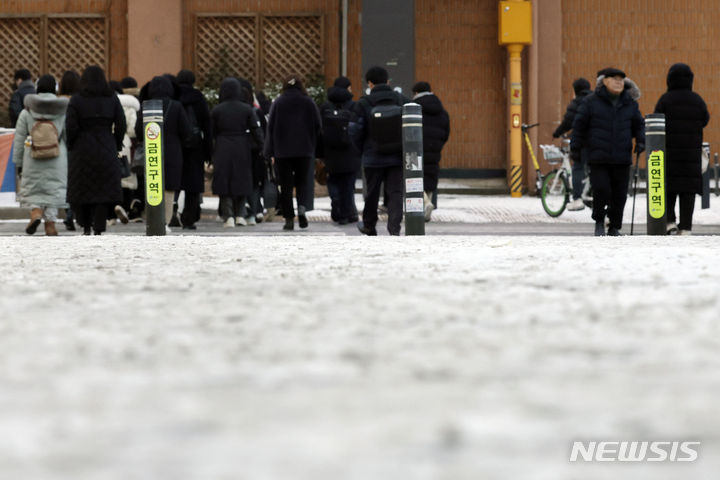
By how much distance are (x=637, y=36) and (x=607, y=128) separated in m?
10.1

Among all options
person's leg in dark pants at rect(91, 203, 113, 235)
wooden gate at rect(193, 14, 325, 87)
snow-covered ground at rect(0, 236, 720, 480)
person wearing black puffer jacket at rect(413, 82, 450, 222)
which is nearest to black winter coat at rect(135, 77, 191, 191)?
person's leg in dark pants at rect(91, 203, 113, 235)

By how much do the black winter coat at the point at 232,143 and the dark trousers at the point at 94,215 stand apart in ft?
6.13

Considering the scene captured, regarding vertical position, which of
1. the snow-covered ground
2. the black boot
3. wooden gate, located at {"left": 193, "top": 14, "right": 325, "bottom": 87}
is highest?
wooden gate, located at {"left": 193, "top": 14, "right": 325, "bottom": 87}

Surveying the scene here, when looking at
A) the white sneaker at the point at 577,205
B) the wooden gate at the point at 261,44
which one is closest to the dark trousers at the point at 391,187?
the white sneaker at the point at 577,205

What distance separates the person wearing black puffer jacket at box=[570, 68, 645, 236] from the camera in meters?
10.1

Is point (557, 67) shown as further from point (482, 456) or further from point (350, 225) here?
point (482, 456)

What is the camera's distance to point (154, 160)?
1031cm

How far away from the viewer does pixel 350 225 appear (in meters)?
13.2

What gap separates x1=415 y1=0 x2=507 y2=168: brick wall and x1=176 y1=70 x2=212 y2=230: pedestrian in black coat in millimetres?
7748

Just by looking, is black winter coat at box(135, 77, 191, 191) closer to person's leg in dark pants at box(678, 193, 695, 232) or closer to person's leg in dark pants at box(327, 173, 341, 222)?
person's leg in dark pants at box(327, 173, 341, 222)

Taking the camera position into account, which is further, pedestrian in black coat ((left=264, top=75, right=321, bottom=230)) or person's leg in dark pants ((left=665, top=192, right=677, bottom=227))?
pedestrian in black coat ((left=264, top=75, right=321, bottom=230))

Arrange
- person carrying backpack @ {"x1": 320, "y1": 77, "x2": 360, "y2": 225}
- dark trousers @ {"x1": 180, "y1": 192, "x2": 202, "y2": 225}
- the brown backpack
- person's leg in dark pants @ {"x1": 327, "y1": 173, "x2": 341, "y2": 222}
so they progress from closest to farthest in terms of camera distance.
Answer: the brown backpack, dark trousers @ {"x1": 180, "y1": 192, "x2": 202, "y2": 225}, person carrying backpack @ {"x1": 320, "y1": 77, "x2": 360, "y2": 225}, person's leg in dark pants @ {"x1": 327, "y1": 173, "x2": 341, "y2": 222}

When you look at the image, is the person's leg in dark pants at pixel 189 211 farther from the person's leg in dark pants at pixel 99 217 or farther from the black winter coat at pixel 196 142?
the person's leg in dark pants at pixel 99 217

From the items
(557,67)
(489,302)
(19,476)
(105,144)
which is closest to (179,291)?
(489,302)
